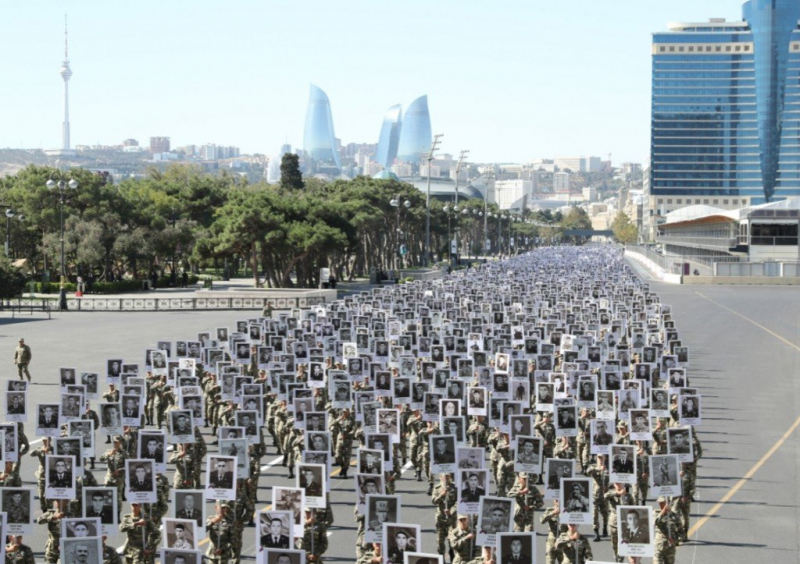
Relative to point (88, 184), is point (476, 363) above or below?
below

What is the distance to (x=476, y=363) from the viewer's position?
2980cm

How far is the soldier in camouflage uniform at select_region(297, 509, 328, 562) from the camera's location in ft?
49.9

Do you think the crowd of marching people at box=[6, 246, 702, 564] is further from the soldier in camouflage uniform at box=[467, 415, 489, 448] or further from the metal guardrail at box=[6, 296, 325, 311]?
the metal guardrail at box=[6, 296, 325, 311]

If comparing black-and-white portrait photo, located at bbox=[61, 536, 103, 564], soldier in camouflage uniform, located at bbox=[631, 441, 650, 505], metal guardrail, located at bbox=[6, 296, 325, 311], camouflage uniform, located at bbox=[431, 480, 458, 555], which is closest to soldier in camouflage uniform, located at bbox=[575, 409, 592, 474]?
soldier in camouflage uniform, located at bbox=[631, 441, 650, 505]

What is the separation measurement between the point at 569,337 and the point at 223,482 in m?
18.6

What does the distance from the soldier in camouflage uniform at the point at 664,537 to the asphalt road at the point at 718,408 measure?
1705mm

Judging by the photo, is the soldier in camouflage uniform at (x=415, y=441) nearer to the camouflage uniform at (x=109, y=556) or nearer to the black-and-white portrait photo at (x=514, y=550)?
the camouflage uniform at (x=109, y=556)

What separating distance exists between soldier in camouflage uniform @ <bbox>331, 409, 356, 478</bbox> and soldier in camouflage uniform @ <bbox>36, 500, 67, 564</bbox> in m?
7.04

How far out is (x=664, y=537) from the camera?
50.9 ft

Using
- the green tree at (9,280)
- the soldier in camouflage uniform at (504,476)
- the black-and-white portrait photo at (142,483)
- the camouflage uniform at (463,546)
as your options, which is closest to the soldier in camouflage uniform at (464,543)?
the camouflage uniform at (463,546)

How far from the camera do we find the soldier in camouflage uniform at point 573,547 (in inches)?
569

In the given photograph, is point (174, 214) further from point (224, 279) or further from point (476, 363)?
point (476, 363)

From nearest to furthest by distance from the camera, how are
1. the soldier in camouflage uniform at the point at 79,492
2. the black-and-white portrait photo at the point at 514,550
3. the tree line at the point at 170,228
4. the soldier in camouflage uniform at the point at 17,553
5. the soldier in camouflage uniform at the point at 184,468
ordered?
the black-and-white portrait photo at the point at 514,550, the soldier in camouflage uniform at the point at 17,553, the soldier in camouflage uniform at the point at 79,492, the soldier in camouflage uniform at the point at 184,468, the tree line at the point at 170,228

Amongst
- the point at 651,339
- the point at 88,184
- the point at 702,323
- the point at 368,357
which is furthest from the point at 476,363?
the point at 88,184
